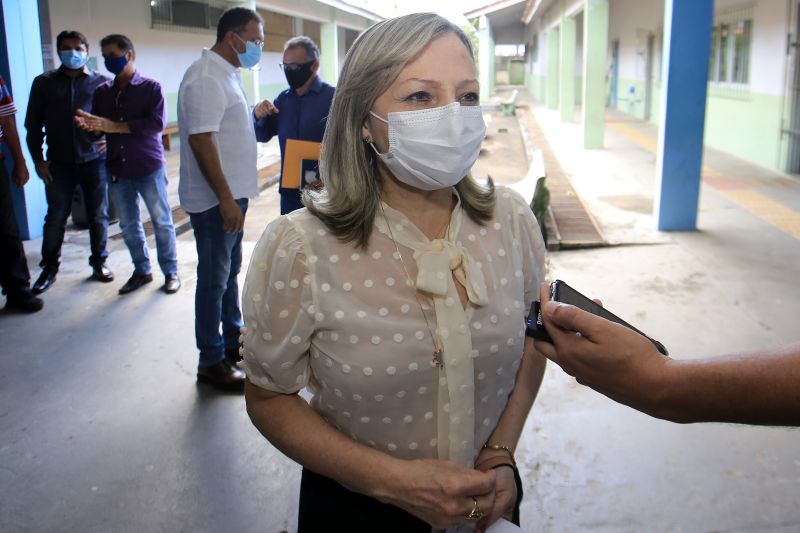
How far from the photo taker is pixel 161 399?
3.86 m

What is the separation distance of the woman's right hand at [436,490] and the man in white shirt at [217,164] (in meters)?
2.52

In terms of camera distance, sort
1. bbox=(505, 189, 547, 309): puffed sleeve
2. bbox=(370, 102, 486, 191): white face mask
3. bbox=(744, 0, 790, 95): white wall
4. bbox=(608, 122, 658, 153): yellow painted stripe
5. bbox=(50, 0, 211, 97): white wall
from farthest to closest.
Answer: bbox=(608, 122, 658, 153): yellow painted stripe < bbox=(50, 0, 211, 97): white wall < bbox=(744, 0, 790, 95): white wall < bbox=(505, 189, 547, 309): puffed sleeve < bbox=(370, 102, 486, 191): white face mask

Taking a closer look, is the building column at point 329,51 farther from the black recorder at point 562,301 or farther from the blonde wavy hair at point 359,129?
the black recorder at point 562,301

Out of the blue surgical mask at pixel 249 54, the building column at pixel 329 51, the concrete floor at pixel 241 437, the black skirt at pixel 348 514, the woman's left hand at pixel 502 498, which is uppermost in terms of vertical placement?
the building column at pixel 329 51

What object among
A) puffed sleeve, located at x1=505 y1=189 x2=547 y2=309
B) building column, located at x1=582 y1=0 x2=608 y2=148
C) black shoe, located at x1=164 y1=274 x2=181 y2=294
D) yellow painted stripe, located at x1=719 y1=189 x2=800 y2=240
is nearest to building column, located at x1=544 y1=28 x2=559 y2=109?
building column, located at x1=582 y1=0 x2=608 y2=148

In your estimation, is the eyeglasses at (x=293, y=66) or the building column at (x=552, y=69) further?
the building column at (x=552, y=69)

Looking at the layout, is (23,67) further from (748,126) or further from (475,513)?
(748,126)

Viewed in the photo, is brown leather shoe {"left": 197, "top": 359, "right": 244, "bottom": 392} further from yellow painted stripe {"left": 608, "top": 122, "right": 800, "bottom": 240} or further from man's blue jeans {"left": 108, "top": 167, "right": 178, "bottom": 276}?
yellow painted stripe {"left": 608, "top": 122, "right": 800, "bottom": 240}

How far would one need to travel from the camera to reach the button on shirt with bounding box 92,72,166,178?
205 inches

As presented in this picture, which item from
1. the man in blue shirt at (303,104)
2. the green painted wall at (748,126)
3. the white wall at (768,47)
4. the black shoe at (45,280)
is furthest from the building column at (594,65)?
the black shoe at (45,280)

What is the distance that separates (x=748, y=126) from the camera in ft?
38.6

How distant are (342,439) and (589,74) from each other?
1445cm

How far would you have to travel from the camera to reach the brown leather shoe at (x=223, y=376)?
3.89 m

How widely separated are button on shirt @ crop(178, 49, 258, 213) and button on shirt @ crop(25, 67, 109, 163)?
87.2 inches
